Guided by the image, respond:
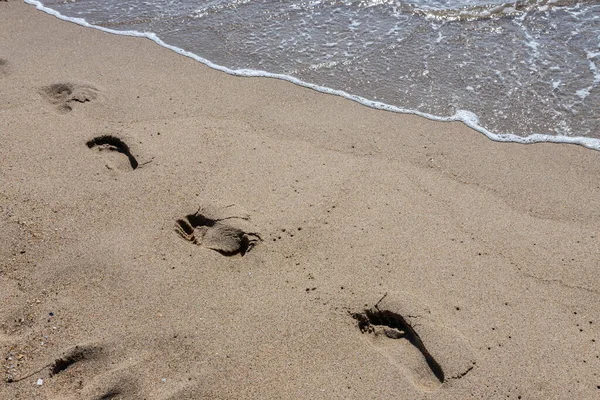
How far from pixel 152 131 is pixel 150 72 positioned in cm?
110

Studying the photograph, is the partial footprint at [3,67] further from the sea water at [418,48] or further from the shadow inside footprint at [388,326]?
the shadow inside footprint at [388,326]

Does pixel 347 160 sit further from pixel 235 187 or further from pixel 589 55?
pixel 589 55

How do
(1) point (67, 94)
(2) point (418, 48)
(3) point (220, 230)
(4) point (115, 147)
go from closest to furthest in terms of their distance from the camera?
1. (3) point (220, 230)
2. (4) point (115, 147)
3. (1) point (67, 94)
4. (2) point (418, 48)

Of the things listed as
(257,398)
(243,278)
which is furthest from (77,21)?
(257,398)

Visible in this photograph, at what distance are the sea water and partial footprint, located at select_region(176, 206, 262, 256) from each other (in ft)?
6.27

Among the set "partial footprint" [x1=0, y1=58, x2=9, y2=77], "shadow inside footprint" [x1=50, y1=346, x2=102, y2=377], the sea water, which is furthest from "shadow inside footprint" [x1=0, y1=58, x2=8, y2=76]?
"shadow inside footprint" [x1=50, y1=346, x2=102, y2=377]

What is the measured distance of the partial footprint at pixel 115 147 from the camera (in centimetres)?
387

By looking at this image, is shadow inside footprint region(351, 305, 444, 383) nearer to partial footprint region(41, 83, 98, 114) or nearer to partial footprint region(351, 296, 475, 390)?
partial footprint region(351, 296, 475, 390)

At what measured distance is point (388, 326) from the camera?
293cm

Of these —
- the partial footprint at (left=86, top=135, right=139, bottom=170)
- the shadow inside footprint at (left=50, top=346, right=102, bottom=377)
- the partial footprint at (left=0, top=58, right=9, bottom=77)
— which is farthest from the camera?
the partial footprint at (left=0, top=58, right=9, bottom=77)

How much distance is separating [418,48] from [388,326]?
3453 mm

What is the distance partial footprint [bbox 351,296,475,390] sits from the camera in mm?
2730

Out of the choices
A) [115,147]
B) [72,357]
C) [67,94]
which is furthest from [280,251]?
[67,94]

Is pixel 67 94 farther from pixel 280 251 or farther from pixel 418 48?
pixel 418 48
